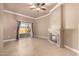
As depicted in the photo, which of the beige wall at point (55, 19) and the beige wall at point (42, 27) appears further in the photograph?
the beige wall at point (42, 27)

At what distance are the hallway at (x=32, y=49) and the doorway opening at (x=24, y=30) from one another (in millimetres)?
115

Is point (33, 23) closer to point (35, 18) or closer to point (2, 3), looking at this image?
point (35, 18)

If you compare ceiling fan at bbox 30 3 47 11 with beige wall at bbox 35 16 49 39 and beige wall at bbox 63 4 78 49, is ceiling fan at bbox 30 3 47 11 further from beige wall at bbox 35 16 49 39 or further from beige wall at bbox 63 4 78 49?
beige wall at bbox 63 4 78 49

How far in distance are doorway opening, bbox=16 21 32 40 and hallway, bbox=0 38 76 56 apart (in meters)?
0.11

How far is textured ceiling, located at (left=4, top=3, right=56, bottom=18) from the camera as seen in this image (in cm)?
216

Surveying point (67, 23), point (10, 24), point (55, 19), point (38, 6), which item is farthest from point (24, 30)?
point (67, 23)

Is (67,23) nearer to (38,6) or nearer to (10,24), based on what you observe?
(38,6)

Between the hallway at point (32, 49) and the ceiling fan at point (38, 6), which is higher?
the ceiling fan at point (38, 6)

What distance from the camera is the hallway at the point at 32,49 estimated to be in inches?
84.1

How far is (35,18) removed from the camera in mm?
2344

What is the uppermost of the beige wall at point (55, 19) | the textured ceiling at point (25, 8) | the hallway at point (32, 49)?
the textured ceiling at point (25, 8)

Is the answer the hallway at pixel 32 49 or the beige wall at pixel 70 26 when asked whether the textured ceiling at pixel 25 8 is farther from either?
the hallway at pixel 32 49

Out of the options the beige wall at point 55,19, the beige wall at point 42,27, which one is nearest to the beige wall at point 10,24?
the beige wall at point 42,27

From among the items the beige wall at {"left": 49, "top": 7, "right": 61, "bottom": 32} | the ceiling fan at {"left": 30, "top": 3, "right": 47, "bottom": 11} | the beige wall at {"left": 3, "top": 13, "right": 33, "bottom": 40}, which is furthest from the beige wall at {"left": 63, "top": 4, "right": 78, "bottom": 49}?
the beige wall at {"left": 3, "top": 13, "right": 33, "bottom": 40}
